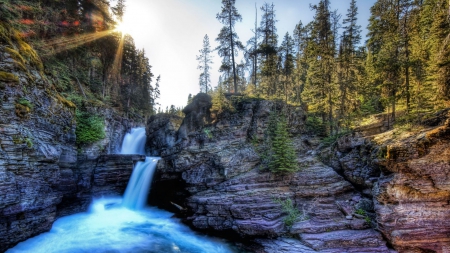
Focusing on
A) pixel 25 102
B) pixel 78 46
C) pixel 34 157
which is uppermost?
pixel 78 46

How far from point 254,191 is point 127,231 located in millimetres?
8332

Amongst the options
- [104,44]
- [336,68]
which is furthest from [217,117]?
[104,44]

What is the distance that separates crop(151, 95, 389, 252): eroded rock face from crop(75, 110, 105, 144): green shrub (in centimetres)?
556

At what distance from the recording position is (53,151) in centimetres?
1193

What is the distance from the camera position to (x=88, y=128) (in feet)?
54.0

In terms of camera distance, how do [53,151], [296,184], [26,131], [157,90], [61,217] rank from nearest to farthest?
1. [26,131]
2. [53,151]
3. [296,184]
4. [61,217]
5. [157,90]

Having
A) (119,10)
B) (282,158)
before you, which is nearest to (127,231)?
(282,158)

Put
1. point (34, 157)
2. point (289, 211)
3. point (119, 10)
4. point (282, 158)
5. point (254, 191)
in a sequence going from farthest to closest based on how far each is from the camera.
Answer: point (119, 10) → point (282, 158) → point (254, 191) → point (289, 211) → point (34, 157)

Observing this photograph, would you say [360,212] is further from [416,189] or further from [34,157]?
[34,157]

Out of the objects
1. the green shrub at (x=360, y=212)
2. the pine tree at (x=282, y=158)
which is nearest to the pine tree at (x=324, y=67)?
the pine tree at (x=282, y=158)

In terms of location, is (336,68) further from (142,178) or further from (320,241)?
(142,178)

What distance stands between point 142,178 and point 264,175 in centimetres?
1029

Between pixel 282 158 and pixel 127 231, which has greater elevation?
pixel 282 158

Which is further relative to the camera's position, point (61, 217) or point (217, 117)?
point (217, 117)
